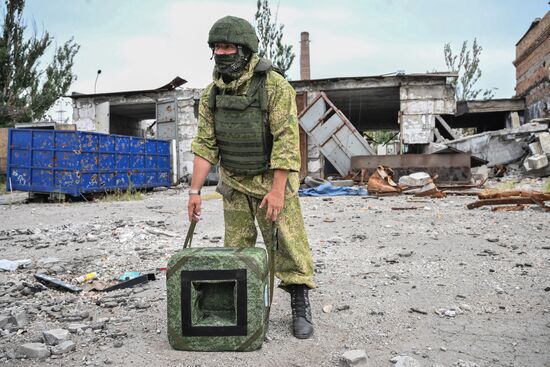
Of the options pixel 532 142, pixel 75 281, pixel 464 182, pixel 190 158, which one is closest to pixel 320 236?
pixel 75 281

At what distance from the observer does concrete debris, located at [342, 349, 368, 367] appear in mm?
1903

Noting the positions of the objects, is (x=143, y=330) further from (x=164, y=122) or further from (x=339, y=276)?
(x=164, y=122)

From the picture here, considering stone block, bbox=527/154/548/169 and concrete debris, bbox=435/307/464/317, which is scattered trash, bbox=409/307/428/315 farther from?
stone block, bbox=527/154/548/169

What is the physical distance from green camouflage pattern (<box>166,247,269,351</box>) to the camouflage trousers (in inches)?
10.4

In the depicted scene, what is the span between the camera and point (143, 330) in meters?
2.44

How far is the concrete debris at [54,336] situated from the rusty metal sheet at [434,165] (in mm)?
9547

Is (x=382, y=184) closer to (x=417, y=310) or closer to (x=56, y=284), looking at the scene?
(x=417, y=310)

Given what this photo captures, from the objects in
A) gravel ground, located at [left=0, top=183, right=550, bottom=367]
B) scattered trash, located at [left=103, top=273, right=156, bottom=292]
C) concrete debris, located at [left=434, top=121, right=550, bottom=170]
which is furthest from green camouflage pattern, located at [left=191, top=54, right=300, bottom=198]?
concrete debris, located at [left=434, top=121, right=550, bottom=170]

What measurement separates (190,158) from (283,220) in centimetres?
1390

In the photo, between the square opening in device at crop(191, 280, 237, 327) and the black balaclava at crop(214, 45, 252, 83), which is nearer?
the square opening in device at crop(191, 280, 237, 327)

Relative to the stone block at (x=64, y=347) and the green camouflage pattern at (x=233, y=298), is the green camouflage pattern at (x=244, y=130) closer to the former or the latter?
the green camouflage pattern at (x=233, y=298)

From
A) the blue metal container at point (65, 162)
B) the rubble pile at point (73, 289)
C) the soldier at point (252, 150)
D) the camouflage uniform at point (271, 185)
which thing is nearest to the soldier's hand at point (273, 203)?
the soldier at point (252, 150)

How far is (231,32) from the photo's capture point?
2.22 meters

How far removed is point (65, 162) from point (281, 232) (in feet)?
30.1
